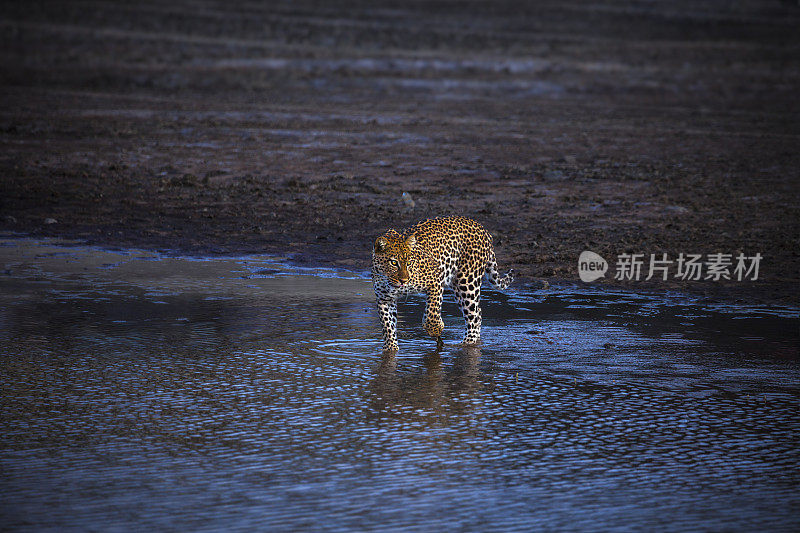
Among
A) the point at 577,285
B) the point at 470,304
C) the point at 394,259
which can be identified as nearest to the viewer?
the point at 394,259

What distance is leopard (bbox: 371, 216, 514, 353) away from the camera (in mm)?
10336

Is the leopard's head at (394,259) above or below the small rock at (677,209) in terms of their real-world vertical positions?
below

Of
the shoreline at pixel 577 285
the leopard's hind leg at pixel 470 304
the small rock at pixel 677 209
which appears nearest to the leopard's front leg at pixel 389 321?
the leopard's hind leg at pixel 470 304

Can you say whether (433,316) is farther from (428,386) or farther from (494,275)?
(494,275)

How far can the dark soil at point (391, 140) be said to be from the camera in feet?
56.0

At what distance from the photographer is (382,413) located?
340 inches

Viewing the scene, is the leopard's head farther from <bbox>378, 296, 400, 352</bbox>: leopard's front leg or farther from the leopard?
<bbox>378, 296, 400, 352</bbox>: leopard's front leg

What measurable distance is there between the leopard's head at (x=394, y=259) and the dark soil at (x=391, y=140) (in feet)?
13.5

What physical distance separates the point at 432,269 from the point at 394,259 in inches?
16.6

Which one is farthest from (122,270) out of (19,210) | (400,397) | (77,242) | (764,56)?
(764,56)

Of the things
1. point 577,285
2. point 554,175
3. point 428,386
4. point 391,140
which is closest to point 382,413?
point 428,386

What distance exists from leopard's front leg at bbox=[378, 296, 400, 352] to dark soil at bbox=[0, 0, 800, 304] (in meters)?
4.05

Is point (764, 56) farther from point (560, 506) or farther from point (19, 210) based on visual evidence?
point (560, 506)

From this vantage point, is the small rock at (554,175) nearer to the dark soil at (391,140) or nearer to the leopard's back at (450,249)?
the dark soil at (391,140)
